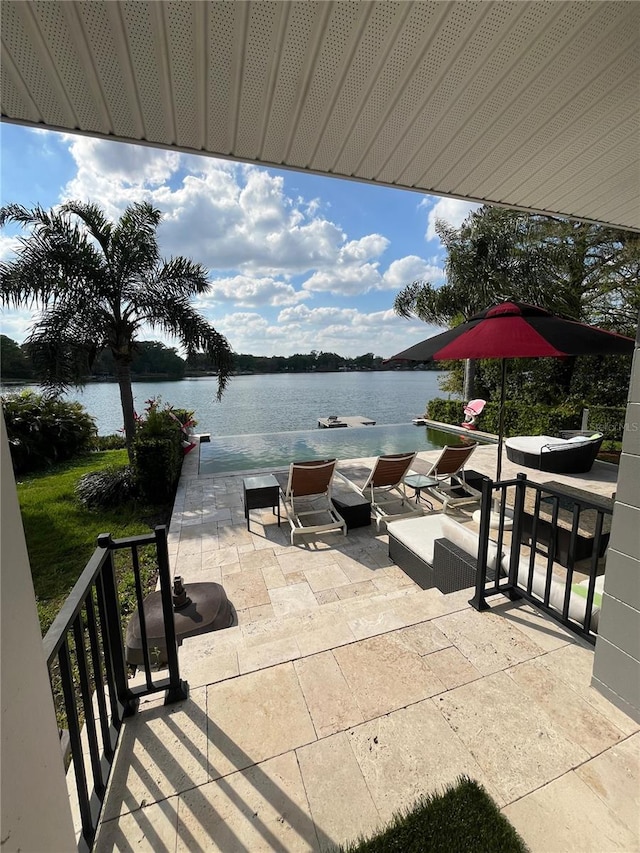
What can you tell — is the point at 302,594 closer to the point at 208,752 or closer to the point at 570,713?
the point at 208,752

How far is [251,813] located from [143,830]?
36 cm

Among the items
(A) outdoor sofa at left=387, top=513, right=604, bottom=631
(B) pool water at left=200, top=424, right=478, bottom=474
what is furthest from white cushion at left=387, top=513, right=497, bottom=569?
(B) pool water at left=200, top=424, right=478, bottom=474

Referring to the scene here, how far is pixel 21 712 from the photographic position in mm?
687

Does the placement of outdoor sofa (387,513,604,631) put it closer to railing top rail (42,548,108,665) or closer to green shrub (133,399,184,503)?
railing top rail (42,548,108,665)

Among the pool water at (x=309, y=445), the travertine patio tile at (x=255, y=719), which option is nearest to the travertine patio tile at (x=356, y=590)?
the travertine patio tile at (x=255, y=719)

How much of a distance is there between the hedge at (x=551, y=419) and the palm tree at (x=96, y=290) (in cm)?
761

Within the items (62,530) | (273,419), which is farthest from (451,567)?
(273,419)

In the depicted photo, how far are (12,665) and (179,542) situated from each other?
3.88m

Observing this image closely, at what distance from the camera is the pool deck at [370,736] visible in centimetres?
127

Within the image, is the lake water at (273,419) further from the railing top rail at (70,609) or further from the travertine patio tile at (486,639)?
the railing top rail at (70,609)

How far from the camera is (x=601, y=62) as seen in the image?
1486 millimetres

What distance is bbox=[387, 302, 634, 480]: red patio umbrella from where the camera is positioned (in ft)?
10.3

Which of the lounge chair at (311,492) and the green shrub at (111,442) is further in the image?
the green shrub at (111,442)

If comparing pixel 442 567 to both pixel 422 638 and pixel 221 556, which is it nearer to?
pixel 422 638
